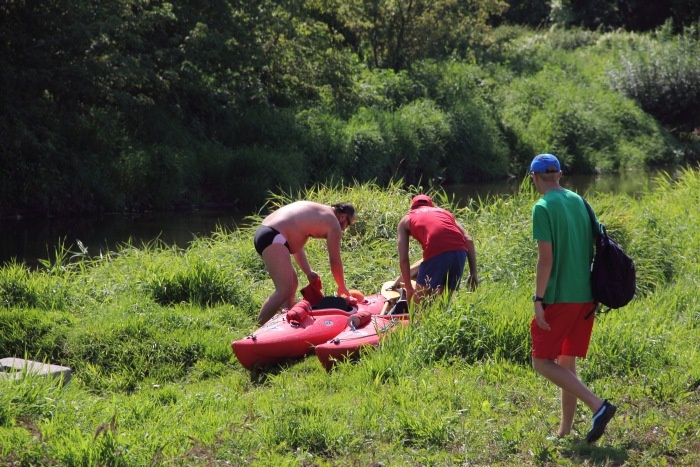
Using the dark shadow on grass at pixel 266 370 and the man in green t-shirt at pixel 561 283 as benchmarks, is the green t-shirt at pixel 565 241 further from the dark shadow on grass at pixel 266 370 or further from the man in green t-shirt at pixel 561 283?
the dark shadow on grass at pixel 266 370

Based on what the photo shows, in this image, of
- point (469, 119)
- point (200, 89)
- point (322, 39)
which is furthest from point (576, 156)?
point (200, 89)

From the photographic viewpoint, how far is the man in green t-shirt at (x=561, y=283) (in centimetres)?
592

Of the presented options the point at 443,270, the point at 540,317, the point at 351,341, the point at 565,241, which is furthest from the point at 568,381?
the point at 443,270

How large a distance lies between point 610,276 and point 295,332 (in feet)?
10.9

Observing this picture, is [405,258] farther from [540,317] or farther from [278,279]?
[540,317]

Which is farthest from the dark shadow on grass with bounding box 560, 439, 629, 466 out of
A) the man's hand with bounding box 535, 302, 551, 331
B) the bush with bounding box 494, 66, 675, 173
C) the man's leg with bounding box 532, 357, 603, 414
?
the bush with bounding box 494, 66, 675, 173

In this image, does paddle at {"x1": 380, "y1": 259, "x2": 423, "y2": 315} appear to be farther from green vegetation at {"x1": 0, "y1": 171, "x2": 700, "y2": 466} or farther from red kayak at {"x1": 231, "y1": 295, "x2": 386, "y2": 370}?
green vegetation at {"x1": 0, "y1": 171, "x2": 700, "y2": 466}

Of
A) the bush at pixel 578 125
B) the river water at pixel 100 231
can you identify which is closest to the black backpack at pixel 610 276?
the river water at pixel 100 231

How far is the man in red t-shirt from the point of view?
8.77m

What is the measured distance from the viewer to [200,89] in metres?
23.4

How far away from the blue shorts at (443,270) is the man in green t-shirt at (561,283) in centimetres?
270

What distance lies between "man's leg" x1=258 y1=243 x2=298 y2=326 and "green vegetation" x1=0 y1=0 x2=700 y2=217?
347 inches

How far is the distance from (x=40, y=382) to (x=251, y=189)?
14804 mm

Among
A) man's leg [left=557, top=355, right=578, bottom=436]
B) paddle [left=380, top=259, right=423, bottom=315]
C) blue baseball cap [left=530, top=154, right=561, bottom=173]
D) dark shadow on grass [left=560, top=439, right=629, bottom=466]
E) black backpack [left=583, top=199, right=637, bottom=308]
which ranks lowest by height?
paddle [left=380, top=259, right=423, bottom=315]
